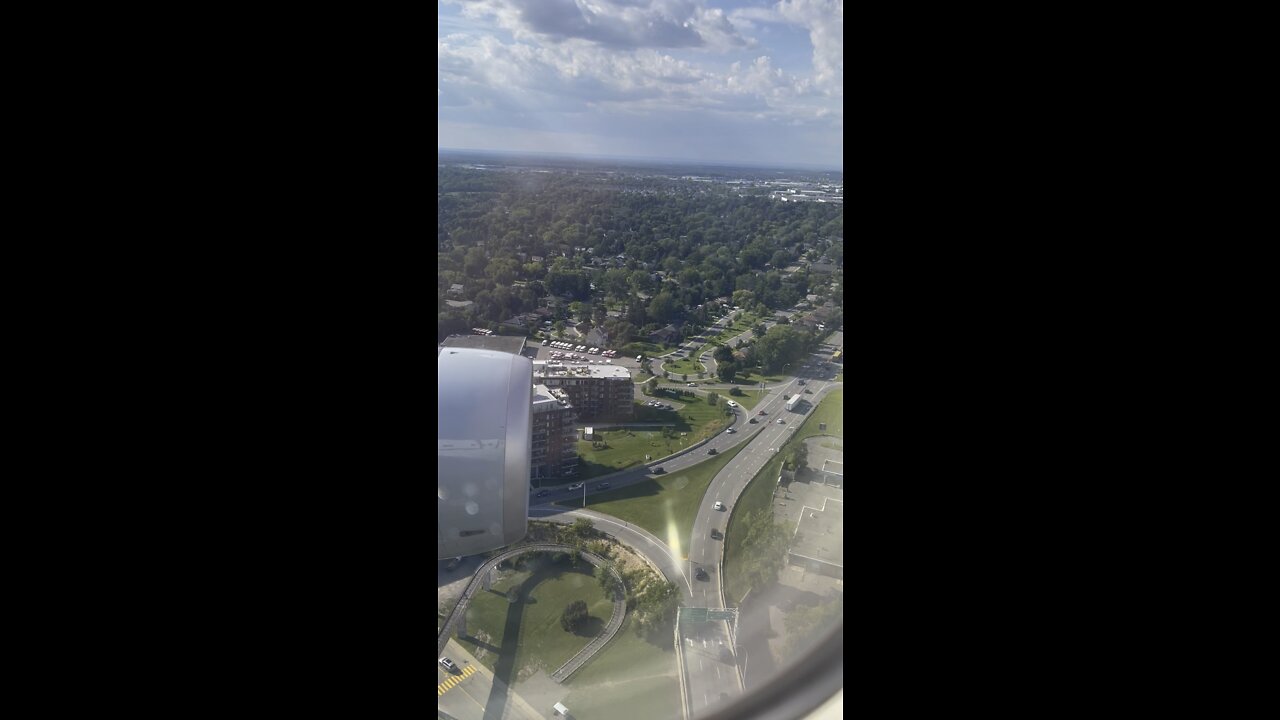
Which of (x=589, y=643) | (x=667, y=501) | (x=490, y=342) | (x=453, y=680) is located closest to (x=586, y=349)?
(x=490, y=342)

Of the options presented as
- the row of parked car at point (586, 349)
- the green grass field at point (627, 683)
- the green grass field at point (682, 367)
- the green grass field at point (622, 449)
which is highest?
the row of parked car at point (586, 349)

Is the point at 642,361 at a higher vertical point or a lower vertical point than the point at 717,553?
higher

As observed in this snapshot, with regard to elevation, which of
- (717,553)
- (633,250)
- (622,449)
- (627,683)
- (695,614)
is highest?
(633,250)

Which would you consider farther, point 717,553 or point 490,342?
point 717,553

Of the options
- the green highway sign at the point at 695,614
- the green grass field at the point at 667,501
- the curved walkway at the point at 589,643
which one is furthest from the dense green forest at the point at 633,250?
the green highway sign at the point at 695,614

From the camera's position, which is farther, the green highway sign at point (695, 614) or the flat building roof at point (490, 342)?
the green highway sign at point (695, 614)

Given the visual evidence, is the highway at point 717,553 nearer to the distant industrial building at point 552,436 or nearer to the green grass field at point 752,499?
the green grass field at point 752,499

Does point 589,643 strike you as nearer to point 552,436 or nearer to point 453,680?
point 453,680

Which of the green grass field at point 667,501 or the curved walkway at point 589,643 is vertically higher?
the green grass field at point 667,501
